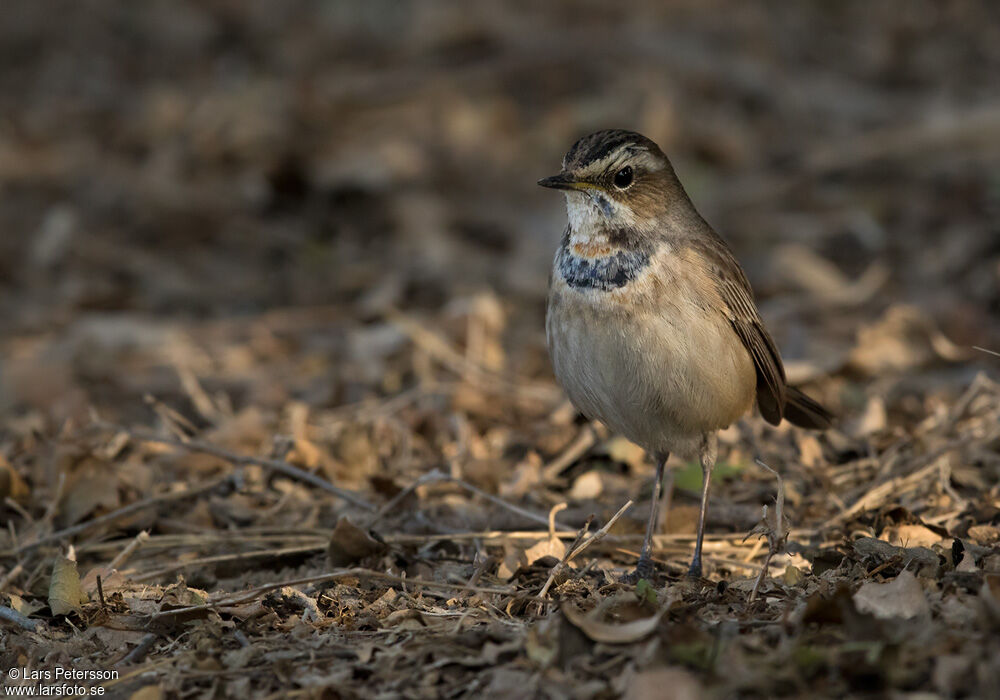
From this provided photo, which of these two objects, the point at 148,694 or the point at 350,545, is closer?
the point at 148,694

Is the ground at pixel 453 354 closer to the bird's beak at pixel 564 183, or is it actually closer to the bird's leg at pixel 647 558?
the bird's leg at pixel 647 558

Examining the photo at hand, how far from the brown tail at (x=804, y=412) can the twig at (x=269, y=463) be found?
2.52 metres

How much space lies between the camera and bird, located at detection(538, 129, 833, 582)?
5902 mm

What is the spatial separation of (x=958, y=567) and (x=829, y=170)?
817cm

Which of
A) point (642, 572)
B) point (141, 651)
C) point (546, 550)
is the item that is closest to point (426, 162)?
point (546, 550)

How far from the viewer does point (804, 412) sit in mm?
6941

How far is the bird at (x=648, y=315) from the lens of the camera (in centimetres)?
590

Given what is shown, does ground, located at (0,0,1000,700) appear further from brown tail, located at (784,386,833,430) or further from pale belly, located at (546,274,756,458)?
pale belly, located at (546,274,756,458)

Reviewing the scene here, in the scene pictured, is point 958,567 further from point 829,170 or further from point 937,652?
point 829,170

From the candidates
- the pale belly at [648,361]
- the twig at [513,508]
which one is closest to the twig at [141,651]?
the twig at [513,508]

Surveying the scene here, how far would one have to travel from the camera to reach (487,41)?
14.5 m

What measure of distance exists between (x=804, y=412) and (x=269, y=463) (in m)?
3.16

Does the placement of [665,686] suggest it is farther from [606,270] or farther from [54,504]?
[54,504]

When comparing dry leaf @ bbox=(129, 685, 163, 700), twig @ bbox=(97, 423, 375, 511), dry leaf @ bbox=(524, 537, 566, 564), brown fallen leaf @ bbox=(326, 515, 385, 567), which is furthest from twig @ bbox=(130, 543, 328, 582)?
dry leaf @ bbox=(129, 685, 163, 700)
